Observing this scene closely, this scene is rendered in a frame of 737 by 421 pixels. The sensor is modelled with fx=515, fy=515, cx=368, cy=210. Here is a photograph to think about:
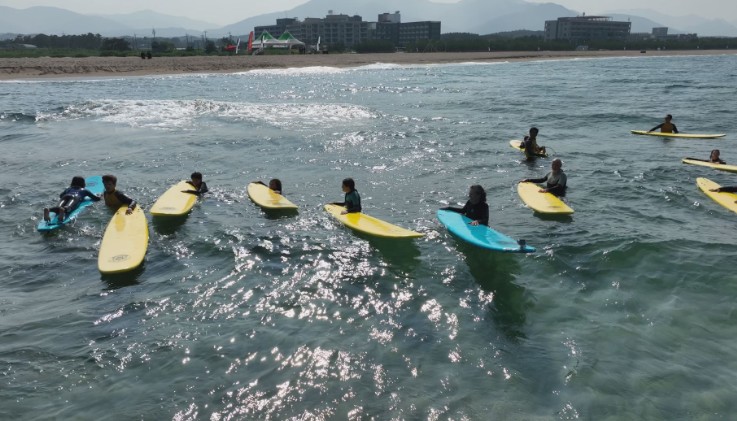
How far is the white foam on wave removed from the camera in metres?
27.2

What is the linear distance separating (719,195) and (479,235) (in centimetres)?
765

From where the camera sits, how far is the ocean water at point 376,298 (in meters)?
6.48

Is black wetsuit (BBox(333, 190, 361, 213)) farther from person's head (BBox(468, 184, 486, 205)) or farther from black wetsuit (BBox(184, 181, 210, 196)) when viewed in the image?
black wetsuit (BBox(184, 181, 210, 196))

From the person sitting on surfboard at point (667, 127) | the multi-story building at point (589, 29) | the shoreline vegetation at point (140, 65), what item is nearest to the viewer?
the person sitting on surfboard at point (667, 127)

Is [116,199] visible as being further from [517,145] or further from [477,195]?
[517,145]

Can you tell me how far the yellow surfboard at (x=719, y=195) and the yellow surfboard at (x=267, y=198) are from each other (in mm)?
10800

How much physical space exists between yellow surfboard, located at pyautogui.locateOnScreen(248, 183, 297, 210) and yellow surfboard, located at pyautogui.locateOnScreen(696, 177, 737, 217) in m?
10.8

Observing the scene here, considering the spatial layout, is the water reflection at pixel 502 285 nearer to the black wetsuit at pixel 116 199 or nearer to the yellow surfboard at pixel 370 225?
the yellow surfboard at pixel 370 225

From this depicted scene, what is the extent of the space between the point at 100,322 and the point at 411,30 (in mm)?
175853

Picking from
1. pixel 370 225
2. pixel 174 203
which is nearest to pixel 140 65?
pixel 174 203

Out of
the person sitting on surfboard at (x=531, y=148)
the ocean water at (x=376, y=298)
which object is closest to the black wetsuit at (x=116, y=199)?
the ocean water at (x=376, y=298)

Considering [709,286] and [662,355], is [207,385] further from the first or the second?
[709,286]

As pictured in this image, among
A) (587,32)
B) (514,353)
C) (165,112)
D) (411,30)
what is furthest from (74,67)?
(587,32)

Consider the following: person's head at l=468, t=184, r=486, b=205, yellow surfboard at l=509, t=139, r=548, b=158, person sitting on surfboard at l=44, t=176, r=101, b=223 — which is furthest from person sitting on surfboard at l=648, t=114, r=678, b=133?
person sitting on surfboard at l=44, t=176, r=101, b=223
